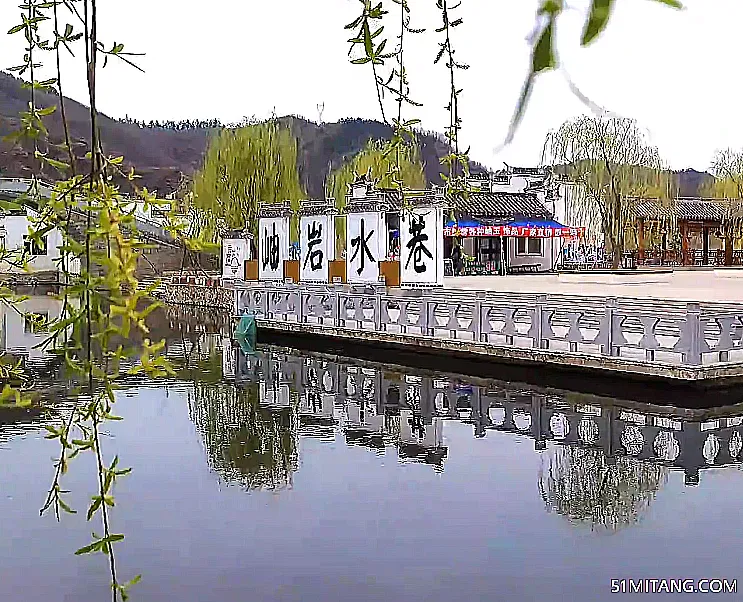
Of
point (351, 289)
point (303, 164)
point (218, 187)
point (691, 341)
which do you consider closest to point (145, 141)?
point (303, 164)

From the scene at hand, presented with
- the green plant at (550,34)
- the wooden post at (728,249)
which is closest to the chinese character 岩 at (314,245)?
the green plant at (550,34)

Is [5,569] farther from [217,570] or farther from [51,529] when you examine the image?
[217,570]

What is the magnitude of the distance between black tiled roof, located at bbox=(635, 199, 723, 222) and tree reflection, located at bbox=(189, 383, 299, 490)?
2467cm

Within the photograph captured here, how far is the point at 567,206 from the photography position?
34.2m

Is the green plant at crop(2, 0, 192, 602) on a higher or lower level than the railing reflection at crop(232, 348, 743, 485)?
higher

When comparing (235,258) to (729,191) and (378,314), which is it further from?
(729,191)

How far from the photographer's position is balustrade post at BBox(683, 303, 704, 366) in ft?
32.5

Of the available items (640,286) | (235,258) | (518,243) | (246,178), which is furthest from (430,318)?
(518,243)

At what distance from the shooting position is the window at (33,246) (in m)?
1.28

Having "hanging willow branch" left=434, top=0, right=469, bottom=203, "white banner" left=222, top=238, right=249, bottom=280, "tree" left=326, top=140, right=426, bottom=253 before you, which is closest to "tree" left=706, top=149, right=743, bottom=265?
"tree" left=326, top=140, right=426, bottom=253

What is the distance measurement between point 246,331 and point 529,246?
18.1 m

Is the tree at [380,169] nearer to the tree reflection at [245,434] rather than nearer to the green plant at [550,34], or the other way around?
the green plant at [550,34]

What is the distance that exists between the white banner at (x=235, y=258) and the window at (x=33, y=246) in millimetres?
16447

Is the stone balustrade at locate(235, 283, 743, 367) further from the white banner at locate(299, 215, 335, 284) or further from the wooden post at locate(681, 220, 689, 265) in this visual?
the wooden post at locate(681, 220, 689, 265)
